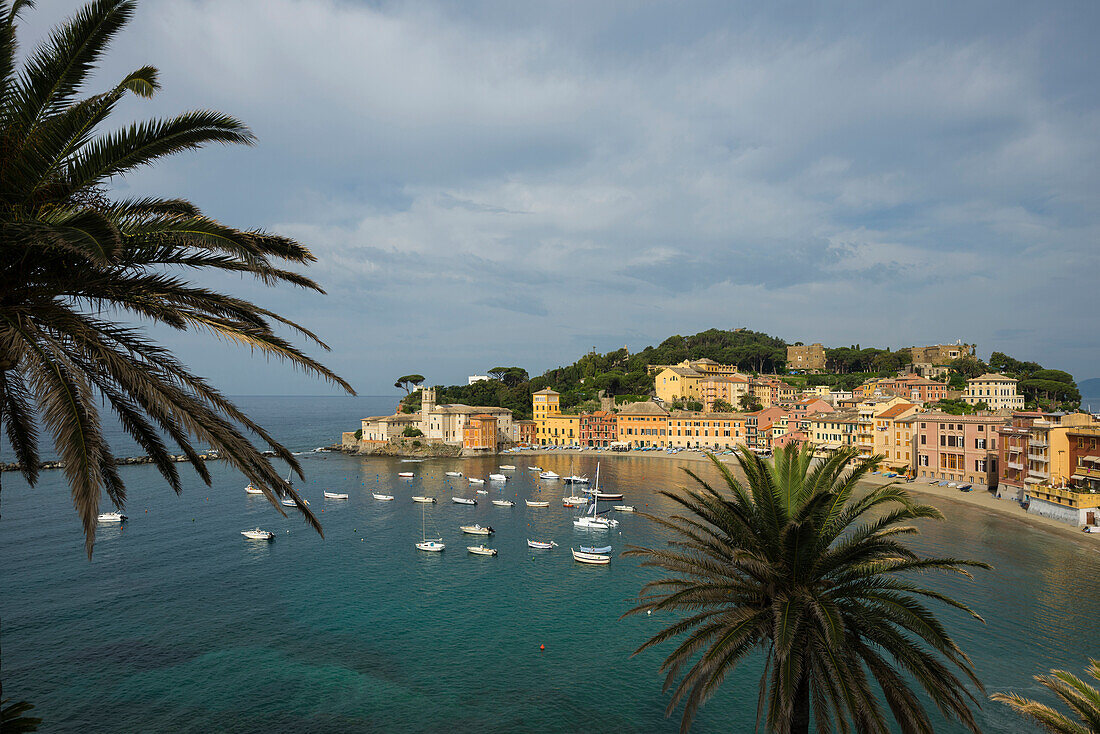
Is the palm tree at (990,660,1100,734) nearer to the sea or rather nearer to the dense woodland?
the sea

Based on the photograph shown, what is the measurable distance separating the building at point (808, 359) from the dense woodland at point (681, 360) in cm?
247

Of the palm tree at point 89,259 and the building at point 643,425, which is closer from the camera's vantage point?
the palm tree at point 89,259

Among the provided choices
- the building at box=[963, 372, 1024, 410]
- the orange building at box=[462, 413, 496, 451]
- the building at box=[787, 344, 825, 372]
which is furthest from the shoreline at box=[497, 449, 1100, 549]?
the building at box=[787, 344, 825, 372]

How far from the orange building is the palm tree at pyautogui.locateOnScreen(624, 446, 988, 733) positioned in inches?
3592

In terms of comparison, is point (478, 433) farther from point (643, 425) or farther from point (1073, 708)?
point (1073, 708)

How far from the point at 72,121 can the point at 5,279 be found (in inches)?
62.1

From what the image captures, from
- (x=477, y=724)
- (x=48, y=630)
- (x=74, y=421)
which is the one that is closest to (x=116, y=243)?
(x=74, y=421)

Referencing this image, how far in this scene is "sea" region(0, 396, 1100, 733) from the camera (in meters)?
19.2

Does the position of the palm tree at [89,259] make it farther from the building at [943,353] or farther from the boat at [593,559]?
the building at [943,353]

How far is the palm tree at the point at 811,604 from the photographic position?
8.49 meters

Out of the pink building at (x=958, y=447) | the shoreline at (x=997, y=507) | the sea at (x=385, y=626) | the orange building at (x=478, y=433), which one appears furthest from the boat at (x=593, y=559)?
the orange building at (x=478, y=433)

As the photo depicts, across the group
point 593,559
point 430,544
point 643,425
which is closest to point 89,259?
point 593,559

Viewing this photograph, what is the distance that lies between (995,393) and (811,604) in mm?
108235

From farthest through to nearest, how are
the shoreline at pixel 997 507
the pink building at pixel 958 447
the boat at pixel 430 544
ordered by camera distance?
the pink building at pixel 958 447 → the shoreline at pixel 997 507 → the boat at pixel 430 544
